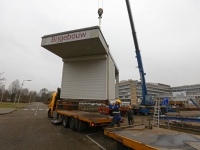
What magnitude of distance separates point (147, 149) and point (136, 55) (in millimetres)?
14125

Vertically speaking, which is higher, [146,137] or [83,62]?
[83,62]

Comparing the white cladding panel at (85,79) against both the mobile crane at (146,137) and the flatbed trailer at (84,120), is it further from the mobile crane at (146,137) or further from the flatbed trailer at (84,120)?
the mobile crane at (146,137)

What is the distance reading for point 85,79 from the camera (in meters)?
8.04

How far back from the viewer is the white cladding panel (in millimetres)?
7459

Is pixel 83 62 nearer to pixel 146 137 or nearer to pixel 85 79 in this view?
pixel 85 79

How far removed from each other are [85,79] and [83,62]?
3.74 feet

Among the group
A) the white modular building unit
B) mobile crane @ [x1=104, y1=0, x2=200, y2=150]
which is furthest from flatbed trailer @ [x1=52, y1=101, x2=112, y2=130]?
mobile crane @ [x1=104, y1=0, x2=200, y2=150]

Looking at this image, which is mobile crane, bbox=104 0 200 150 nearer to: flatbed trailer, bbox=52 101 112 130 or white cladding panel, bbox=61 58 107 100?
flatbed trailer, bbox=52 101 112 130

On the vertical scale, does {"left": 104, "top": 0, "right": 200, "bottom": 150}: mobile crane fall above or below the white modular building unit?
below

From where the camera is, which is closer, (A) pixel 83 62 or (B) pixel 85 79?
(B) pixel 85 79

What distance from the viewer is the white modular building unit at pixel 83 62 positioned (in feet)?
21.1

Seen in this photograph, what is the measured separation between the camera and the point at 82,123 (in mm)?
6957

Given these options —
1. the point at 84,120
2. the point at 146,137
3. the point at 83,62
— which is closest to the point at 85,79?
the point at 83,62

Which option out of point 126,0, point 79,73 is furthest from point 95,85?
point 126,0
